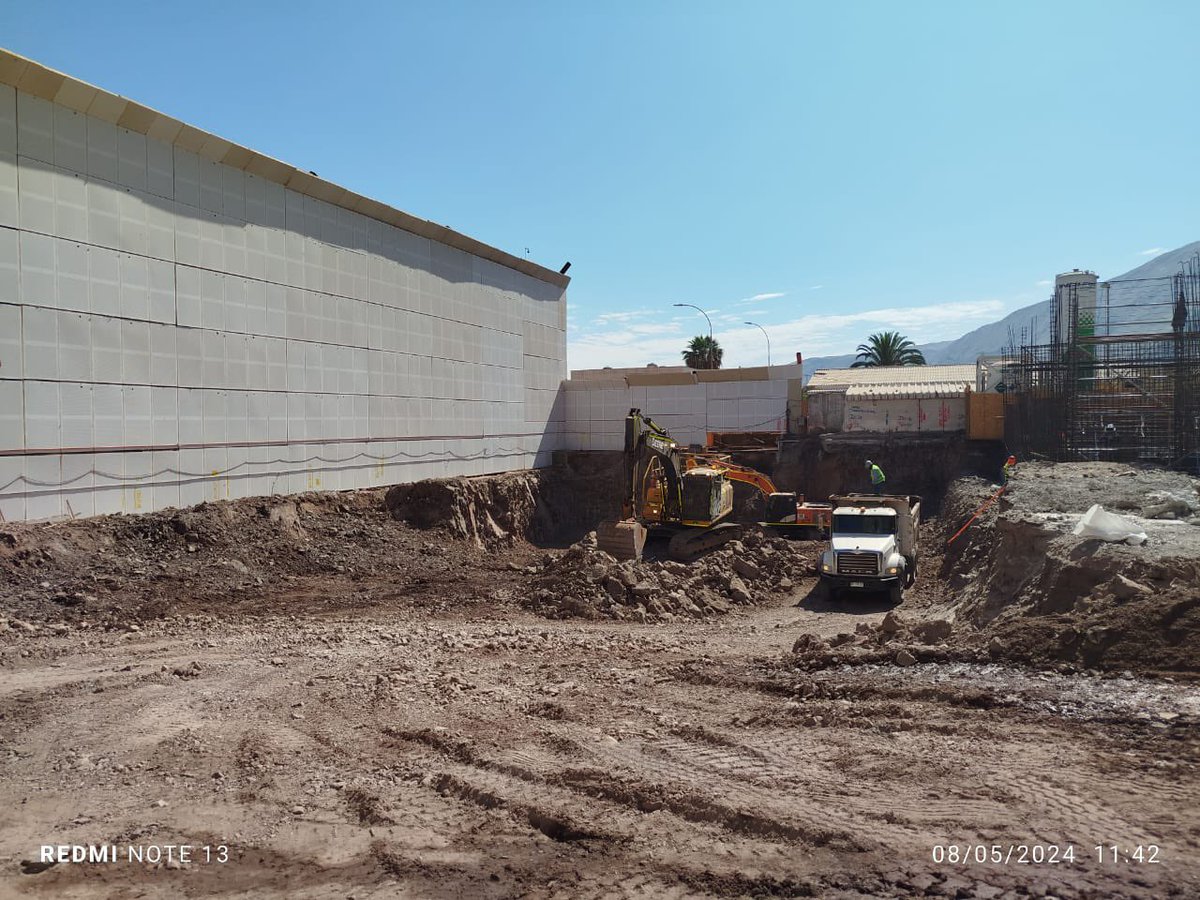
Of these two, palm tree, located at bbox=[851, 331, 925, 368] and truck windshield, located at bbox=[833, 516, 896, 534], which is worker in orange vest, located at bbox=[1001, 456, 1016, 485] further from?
palm tree, located at bbox=[851, 331, 925, 368]

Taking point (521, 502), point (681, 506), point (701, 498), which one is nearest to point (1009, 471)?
point (701, 498)

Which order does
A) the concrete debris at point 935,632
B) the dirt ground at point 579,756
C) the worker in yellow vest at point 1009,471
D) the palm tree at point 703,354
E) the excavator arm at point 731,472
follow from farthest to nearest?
the palm tree at point 703,354, the excavator arm at point 731,472, the worker in yellow vest at point 1009,471, the concrete debris at point 935,632, the dirt ground at point 579,756

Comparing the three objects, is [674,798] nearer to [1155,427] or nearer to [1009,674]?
[1009,674]

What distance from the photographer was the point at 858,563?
54.4 ft

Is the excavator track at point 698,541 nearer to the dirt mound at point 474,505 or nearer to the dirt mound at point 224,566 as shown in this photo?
the dirt mound at point 224,566

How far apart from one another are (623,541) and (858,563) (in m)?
5.57

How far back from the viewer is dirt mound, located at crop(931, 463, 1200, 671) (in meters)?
8.12

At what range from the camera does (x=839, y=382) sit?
161 ft

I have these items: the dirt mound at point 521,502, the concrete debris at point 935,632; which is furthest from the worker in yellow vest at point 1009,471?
the dirt mound at point 521,502

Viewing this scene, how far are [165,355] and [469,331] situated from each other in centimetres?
1218

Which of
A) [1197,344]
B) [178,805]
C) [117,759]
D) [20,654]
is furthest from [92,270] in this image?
[1197,344]

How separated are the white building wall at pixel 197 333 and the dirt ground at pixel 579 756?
2.88 m

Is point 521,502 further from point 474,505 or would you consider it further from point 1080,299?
point 1080,299

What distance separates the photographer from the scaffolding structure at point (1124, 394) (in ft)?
81.3
